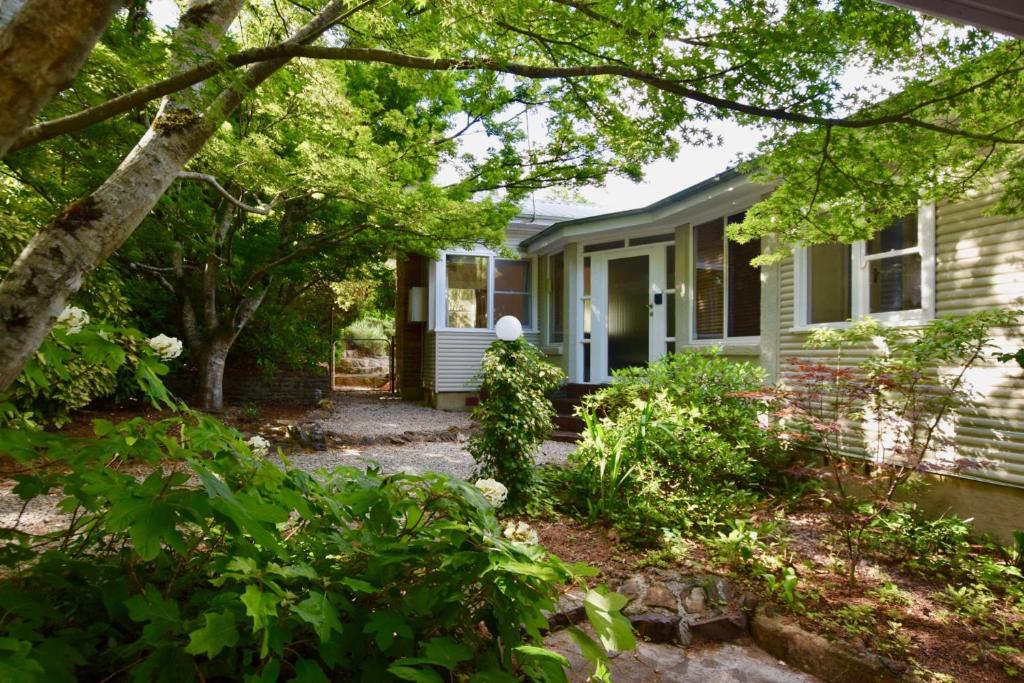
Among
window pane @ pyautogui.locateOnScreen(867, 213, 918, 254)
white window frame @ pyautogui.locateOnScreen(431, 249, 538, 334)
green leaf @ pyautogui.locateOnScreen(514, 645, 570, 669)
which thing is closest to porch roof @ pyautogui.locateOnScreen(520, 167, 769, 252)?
window pane @ pyautogui.locateOnScreen(867, 213, 918, 254)

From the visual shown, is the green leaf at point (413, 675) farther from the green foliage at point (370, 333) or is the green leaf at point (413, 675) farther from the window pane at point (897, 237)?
the green foliage at point (370, 333)

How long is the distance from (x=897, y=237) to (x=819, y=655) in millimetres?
4462

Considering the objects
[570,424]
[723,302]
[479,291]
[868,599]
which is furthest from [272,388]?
[868,599]

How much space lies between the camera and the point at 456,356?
12.8m

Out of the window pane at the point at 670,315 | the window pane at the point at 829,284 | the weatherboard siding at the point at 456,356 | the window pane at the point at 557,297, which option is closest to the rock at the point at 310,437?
the weatherboard siding at the point at 456,356

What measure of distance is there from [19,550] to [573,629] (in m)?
1.52

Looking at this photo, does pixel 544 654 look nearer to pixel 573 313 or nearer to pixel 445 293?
pixel 573 313

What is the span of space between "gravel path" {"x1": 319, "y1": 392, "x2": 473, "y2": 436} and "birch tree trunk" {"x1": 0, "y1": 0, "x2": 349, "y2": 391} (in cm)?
640

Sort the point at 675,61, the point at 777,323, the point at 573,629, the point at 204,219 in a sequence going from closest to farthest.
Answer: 1. the point at 573,629
2. the point at 675,61
3. the point at 777,323
4. the point at 204,219

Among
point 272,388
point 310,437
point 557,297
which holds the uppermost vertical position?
point 557,297

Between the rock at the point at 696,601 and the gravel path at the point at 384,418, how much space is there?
6000 mm

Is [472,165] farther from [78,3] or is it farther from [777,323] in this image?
[78,3]

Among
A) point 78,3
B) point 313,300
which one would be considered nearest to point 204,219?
point 313,300

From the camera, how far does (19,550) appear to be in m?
1.60
